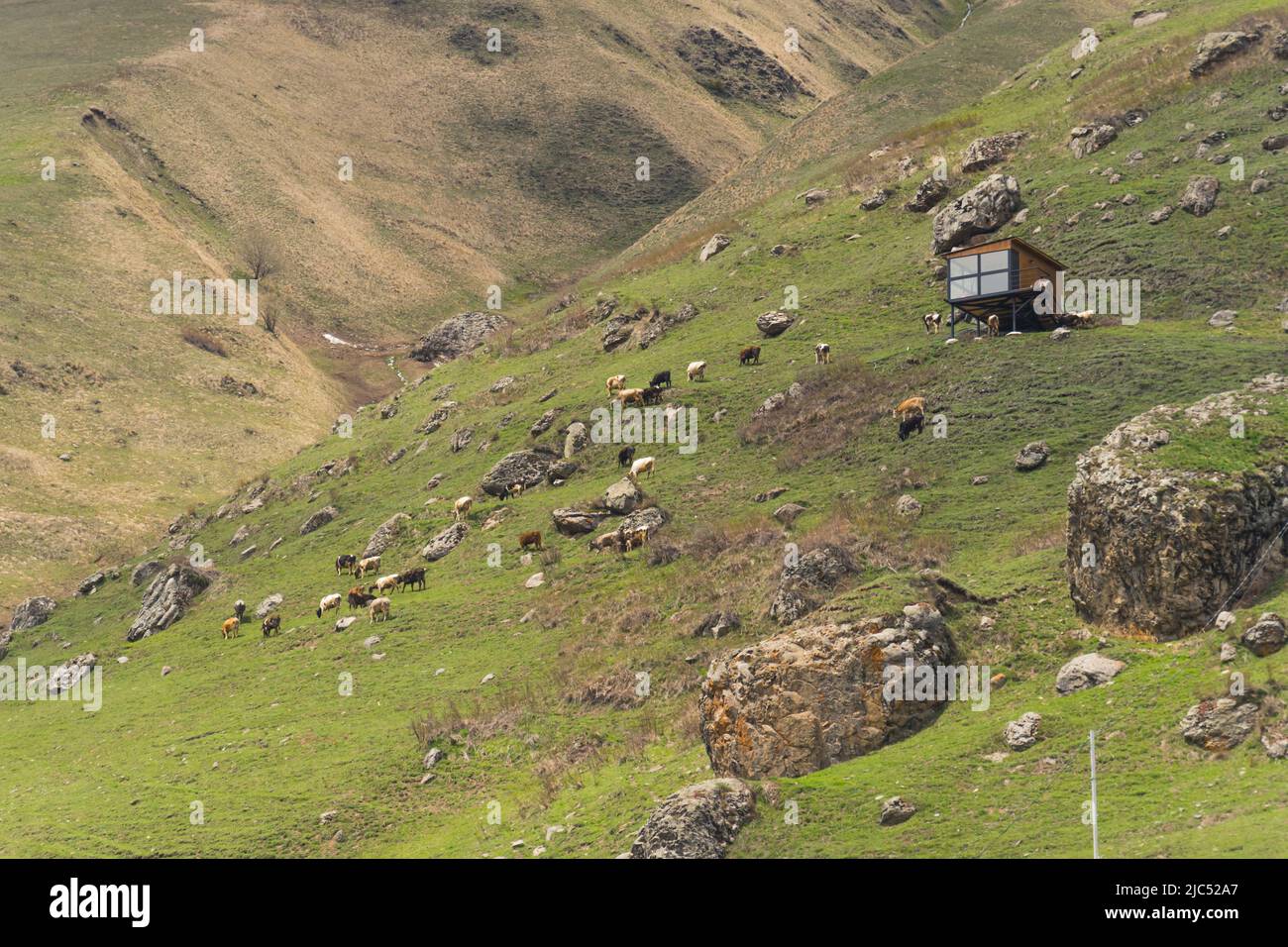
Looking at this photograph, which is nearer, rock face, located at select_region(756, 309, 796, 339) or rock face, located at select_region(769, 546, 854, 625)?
rock face, located at select_region(769, 546, 854, 625)

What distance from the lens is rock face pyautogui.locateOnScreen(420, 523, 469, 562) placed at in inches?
2194

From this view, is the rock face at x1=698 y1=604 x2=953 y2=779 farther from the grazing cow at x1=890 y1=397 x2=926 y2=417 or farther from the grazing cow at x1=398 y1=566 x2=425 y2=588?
the grazing cow at x1=398 y1=566 x2=425 y2=588

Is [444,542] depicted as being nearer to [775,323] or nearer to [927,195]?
[775,323]

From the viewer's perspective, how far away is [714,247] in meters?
81.5

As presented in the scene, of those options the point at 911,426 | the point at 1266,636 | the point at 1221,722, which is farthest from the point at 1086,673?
the point at 911,426

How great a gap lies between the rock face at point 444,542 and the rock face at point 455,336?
190 ft

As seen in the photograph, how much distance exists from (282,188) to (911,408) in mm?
100474

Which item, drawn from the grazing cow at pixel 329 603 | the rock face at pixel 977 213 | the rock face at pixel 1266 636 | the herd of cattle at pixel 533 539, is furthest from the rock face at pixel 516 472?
the rock face at pixel 1266 636

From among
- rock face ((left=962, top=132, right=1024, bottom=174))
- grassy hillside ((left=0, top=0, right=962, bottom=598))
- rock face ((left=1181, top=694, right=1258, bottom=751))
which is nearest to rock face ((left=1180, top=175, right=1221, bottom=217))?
rock face ((left=962, top=132, right=1024, bottom=174))

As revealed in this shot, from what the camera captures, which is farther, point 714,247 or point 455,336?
point 455,336

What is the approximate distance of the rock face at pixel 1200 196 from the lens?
60.3 m

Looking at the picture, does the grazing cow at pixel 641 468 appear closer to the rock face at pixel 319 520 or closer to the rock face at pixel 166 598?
the rock face at pixel 319 520

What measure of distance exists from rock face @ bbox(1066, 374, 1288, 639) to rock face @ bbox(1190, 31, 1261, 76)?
48343mm

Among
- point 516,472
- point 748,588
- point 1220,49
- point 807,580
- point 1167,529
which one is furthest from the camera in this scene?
point 1220,49
